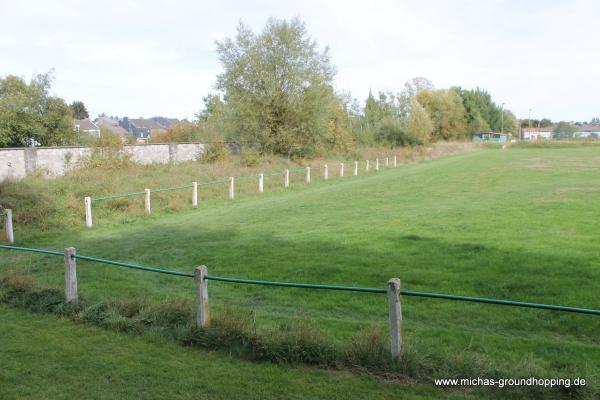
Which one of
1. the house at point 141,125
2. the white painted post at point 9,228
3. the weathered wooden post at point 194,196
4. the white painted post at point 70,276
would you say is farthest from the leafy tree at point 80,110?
the white painted post at point 70,276

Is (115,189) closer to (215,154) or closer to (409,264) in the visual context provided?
(215,154)

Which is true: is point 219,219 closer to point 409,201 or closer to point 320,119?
point 409,201

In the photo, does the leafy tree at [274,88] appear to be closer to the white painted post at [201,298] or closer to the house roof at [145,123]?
the white painted post at [201,298]

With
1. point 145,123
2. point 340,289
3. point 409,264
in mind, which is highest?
point 145,123

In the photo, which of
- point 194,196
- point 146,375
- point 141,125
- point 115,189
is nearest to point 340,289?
point 146,375

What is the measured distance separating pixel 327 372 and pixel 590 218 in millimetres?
11064

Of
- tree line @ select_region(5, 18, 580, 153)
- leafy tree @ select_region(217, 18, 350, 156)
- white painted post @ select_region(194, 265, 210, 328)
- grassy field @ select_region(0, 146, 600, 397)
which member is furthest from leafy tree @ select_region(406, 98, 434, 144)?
white painted post @ select_region(194, 265, 210, 328)

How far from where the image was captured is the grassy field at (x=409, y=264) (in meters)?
6.30

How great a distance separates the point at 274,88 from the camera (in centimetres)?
3962

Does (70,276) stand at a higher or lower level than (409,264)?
higher

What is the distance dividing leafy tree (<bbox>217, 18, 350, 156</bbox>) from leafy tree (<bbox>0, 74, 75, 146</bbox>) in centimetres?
1152

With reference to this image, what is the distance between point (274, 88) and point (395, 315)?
35472mm

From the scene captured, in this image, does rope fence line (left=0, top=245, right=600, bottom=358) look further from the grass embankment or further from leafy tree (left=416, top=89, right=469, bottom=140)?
leafy tree (left=416, top=89, right=469, bottom=140)

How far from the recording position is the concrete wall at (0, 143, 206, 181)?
22.6m
